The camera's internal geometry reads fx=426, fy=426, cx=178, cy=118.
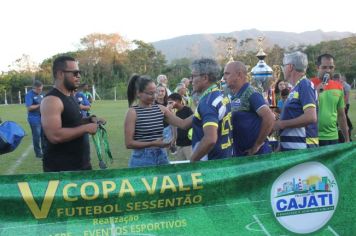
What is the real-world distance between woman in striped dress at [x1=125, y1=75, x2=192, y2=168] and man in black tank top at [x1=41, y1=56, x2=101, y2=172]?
408 millimetres

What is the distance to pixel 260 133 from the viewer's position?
4332 mm

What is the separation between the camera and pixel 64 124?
12.8 ft

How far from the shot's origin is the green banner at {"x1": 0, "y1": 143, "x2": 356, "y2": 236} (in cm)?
314

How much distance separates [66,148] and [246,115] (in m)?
1.83

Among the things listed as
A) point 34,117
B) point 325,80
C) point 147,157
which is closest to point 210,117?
point 147,157

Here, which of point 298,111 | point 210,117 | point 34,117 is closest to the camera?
point 210,117

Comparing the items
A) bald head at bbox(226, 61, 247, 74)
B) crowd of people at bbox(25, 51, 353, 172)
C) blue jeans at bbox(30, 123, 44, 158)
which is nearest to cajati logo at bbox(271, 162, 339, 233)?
crowd of people at bbox(25, 51, 353, 172)

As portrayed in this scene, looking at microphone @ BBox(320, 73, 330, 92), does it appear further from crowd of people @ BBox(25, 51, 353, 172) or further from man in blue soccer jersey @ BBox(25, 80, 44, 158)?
man in blue soccer jersey @ BBox(25, 80, 44, 158)

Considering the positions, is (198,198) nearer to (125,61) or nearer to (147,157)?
(147,157)

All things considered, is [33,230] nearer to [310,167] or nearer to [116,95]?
[310,167]

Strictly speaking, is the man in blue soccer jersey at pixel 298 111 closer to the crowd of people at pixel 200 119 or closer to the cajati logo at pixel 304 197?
the crowd of people at pixel 200 119

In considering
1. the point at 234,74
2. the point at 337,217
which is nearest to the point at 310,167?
the point at 337,217

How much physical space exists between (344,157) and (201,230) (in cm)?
157


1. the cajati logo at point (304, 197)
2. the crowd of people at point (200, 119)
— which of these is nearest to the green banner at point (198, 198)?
the cajati logo at point (304, 197)
